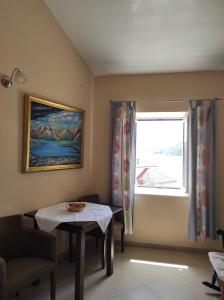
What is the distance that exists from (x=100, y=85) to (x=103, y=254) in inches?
93.7

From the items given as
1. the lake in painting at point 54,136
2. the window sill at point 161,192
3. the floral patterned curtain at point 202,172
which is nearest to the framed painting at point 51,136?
the lake in painting at point 54,136

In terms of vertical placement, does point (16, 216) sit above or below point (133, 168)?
below

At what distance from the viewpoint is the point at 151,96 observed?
3602 mm

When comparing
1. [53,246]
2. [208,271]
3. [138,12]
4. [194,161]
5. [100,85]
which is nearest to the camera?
[53,246]

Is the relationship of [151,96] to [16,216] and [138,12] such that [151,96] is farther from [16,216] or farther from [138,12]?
[16,216]

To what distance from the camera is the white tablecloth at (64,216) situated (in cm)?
228

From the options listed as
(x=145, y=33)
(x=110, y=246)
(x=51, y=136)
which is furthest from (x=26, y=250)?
(x=145, y=33)

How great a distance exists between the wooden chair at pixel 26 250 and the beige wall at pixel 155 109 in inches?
65.8

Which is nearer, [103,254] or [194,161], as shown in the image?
[103,254]

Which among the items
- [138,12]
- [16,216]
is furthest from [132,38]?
[16,216]

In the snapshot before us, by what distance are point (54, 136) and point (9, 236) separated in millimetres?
1163

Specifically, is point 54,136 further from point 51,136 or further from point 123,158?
point 123,158

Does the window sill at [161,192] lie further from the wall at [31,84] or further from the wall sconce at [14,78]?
the wall sconce at [14,78]

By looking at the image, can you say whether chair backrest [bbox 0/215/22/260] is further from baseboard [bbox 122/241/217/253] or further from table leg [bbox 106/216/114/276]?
baseboard [bbox 122/241/217/253]
